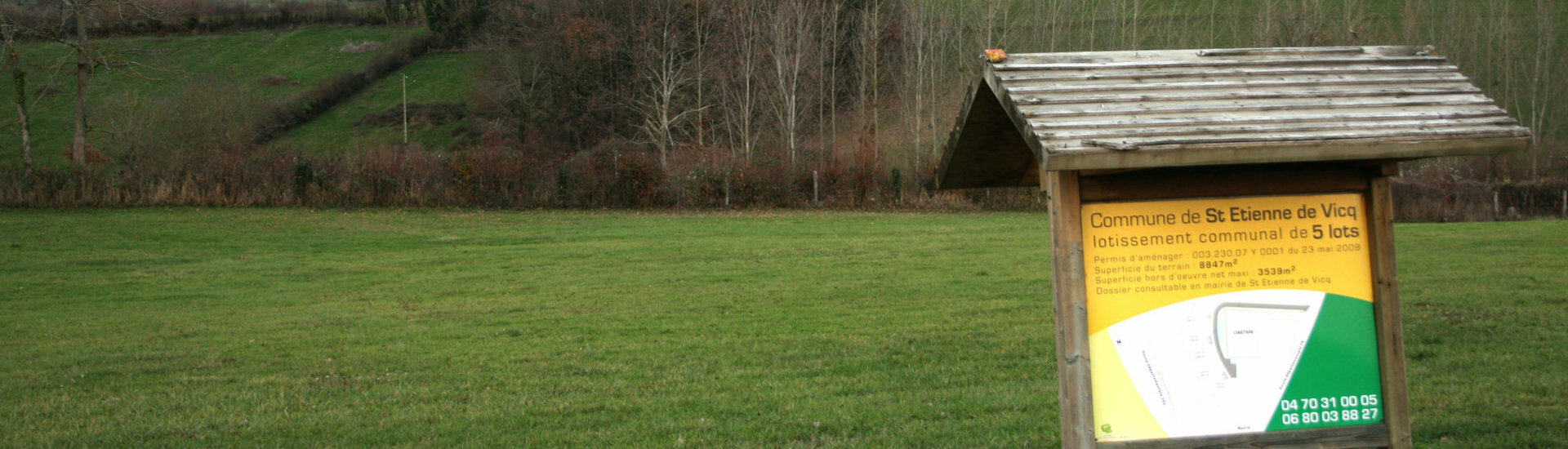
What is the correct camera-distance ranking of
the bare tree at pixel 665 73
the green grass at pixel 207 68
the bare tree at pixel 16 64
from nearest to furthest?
1. the bare tree at pixel 16 64
2. the bare tree at pixel 665 73
3. the green grass at pixel 207 68

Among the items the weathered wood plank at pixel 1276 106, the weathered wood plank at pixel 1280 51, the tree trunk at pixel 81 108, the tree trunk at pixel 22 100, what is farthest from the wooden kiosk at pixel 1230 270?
the tree trunk at pixel 81 108

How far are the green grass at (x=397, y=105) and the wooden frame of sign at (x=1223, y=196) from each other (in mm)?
63376

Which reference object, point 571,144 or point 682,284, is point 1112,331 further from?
point 571,144

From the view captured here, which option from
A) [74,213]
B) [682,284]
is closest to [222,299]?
[682,284]

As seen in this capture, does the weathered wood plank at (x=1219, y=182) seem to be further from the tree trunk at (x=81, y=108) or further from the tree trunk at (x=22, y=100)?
the tree trunk at (x=81, y=108)

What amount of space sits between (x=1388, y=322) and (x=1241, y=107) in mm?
1102

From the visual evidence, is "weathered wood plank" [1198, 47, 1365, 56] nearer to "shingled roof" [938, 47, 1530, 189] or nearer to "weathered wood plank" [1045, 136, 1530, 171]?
"shingled roof" [938, 47, 1530, 189]

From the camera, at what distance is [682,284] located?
54.3 feet

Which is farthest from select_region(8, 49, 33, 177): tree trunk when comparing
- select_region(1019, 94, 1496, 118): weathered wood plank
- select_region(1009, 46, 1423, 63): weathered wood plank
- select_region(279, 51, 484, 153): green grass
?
select_region(1019, 94, 1496, 118): weathered wood plank

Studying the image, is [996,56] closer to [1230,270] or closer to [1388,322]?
[1230,270]

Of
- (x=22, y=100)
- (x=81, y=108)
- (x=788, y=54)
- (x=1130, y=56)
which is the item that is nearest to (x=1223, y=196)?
(x=1130, y=56)

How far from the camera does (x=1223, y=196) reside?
433 cm

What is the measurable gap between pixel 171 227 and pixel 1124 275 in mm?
29524

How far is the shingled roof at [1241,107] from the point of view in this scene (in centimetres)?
394
